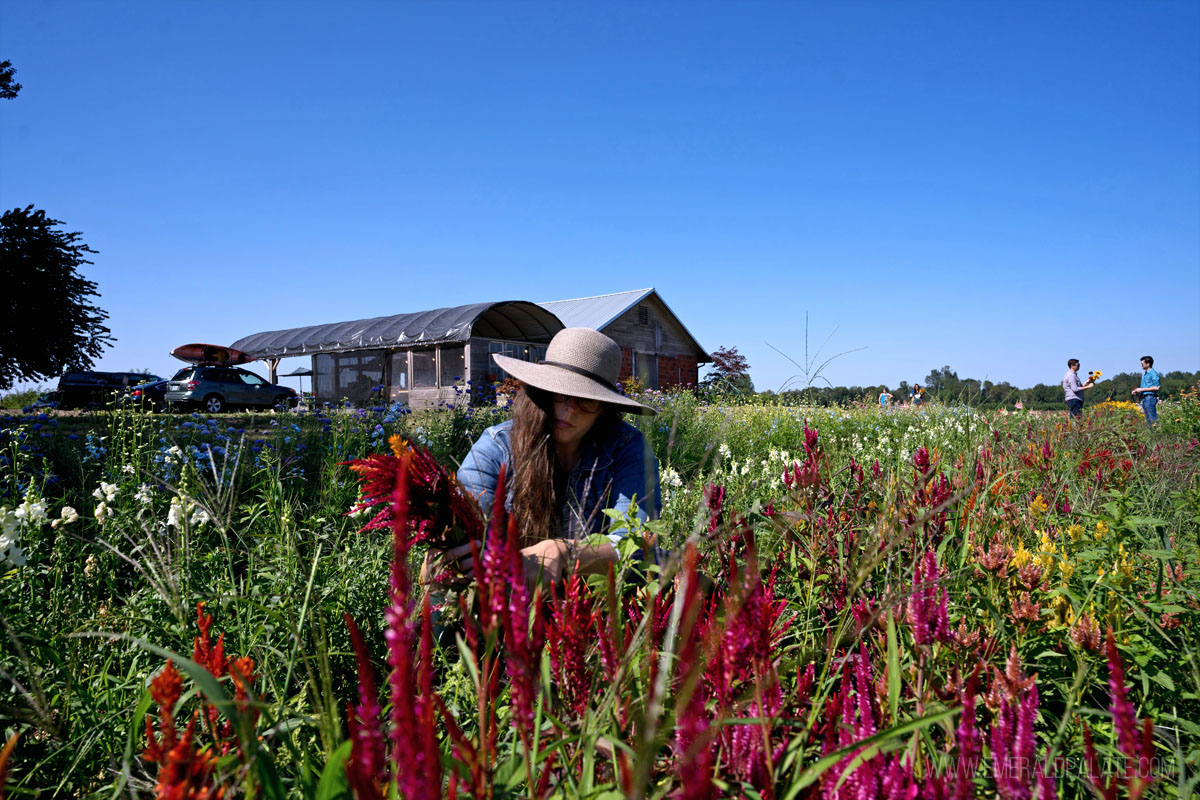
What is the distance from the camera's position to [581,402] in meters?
2.81

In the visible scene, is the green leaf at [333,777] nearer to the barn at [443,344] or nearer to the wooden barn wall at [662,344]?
the barn at [443,344]

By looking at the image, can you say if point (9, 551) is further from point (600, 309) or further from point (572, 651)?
point (600, 309)

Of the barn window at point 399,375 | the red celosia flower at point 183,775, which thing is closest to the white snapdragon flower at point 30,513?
the red celosia flower at point 183,775

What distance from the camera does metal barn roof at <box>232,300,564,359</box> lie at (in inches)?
829

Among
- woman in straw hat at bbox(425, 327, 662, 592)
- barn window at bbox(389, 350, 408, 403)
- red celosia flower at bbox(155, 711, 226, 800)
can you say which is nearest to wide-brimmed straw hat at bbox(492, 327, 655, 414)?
woman in straw hat at bbox(425, 327, 662, 592)

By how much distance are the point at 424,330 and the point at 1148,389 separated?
19.2 meters

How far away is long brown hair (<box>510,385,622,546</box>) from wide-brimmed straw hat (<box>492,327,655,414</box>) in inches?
4.1

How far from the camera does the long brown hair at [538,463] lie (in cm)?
253

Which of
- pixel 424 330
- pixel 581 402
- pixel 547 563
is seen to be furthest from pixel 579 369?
pixel 424 330

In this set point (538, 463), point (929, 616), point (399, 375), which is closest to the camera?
point (929, 616)

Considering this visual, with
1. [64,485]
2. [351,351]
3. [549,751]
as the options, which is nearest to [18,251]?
[351,351]

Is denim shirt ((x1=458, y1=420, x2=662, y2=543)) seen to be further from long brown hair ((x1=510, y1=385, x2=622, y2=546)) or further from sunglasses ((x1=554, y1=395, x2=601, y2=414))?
sunglasses ((x1=554, y1=395, x2=601, y2=414))

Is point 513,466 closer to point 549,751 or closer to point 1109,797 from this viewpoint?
point 549,751

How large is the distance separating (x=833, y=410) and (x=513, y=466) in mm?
10208
